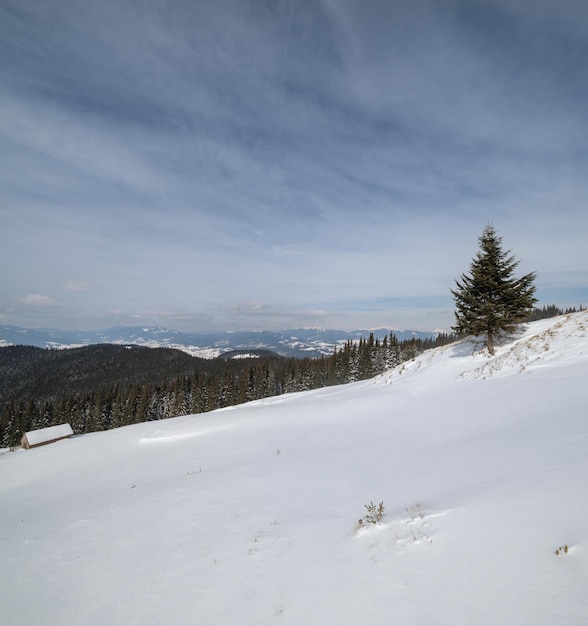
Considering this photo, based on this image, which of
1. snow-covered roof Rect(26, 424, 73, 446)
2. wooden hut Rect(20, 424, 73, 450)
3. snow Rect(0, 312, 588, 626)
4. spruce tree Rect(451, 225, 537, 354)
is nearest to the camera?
snow Rect(0, 312, 588, 626)

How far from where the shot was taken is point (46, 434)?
43.0 metres

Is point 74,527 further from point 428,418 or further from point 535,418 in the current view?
point 535,418

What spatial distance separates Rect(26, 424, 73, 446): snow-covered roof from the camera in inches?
1631

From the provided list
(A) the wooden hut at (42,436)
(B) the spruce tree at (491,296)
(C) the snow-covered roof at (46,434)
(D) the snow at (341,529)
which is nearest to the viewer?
(D) the snow at (341,529)

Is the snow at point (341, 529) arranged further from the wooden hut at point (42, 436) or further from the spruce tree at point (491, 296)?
the wooden hut at point (42, 436)

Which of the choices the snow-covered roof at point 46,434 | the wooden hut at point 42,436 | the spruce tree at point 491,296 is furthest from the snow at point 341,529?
the snow-covered roof at point 46,434

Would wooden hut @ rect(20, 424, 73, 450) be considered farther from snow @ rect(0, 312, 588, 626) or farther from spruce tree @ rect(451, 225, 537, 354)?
spruce tree @ rect(451, 225, 537, 354)

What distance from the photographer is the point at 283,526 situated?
5133 mm

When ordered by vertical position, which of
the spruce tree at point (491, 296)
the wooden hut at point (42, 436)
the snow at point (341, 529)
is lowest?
the wooden hut at point (42, 436)

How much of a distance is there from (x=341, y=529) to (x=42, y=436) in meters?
53.5

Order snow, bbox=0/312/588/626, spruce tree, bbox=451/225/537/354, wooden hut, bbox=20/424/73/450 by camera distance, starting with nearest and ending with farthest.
A: snow, bbox=0/312/588/626
spruce tree, bbox=451/225/537/354
wooden hut, bbox=20/424/73/450

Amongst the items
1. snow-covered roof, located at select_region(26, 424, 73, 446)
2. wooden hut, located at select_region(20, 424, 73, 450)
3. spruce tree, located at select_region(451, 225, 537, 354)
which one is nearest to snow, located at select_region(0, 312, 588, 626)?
spruce tree, located at select_region(451, 225, 537, 354)

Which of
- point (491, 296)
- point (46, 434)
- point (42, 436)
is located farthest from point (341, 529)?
point (46, 434)

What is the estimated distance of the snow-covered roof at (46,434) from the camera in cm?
4143
